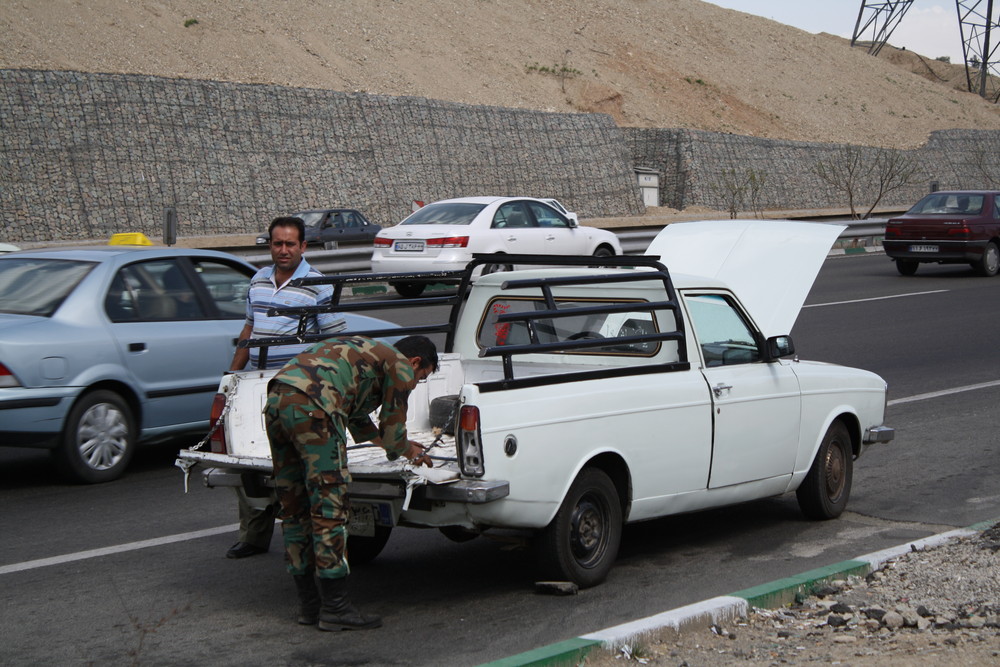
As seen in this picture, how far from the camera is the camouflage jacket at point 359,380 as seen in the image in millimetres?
4820

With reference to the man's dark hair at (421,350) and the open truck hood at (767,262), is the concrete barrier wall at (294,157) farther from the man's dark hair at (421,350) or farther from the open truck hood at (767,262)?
the man's dark hair at (421,350)

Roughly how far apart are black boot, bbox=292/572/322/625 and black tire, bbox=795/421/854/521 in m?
3.18

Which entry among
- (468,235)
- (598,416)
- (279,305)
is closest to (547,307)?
(598,416)

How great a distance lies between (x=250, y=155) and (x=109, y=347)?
30.2 m

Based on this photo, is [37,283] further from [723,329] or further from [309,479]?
[723,329]

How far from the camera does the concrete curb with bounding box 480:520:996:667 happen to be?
438cm

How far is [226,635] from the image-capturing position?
16.6ft

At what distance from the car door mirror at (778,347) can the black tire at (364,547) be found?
2.35m

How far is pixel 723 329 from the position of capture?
6.79 meters

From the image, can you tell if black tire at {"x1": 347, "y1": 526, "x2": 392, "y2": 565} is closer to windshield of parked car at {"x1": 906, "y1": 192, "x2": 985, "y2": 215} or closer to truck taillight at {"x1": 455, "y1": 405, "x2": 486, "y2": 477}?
truck taillight at {"x1": 455, "y1": 405, "x2": 486, "y2": 477}

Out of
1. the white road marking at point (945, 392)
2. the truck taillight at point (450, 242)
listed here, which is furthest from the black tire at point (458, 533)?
the truck taillight at point (450, 242)

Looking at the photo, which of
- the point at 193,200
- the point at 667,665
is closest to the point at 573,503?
the point at 667,665

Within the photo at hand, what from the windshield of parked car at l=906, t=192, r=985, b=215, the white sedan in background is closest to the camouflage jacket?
the white sedan in background

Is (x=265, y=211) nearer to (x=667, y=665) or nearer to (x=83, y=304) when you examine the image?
(x=83, y=304)
